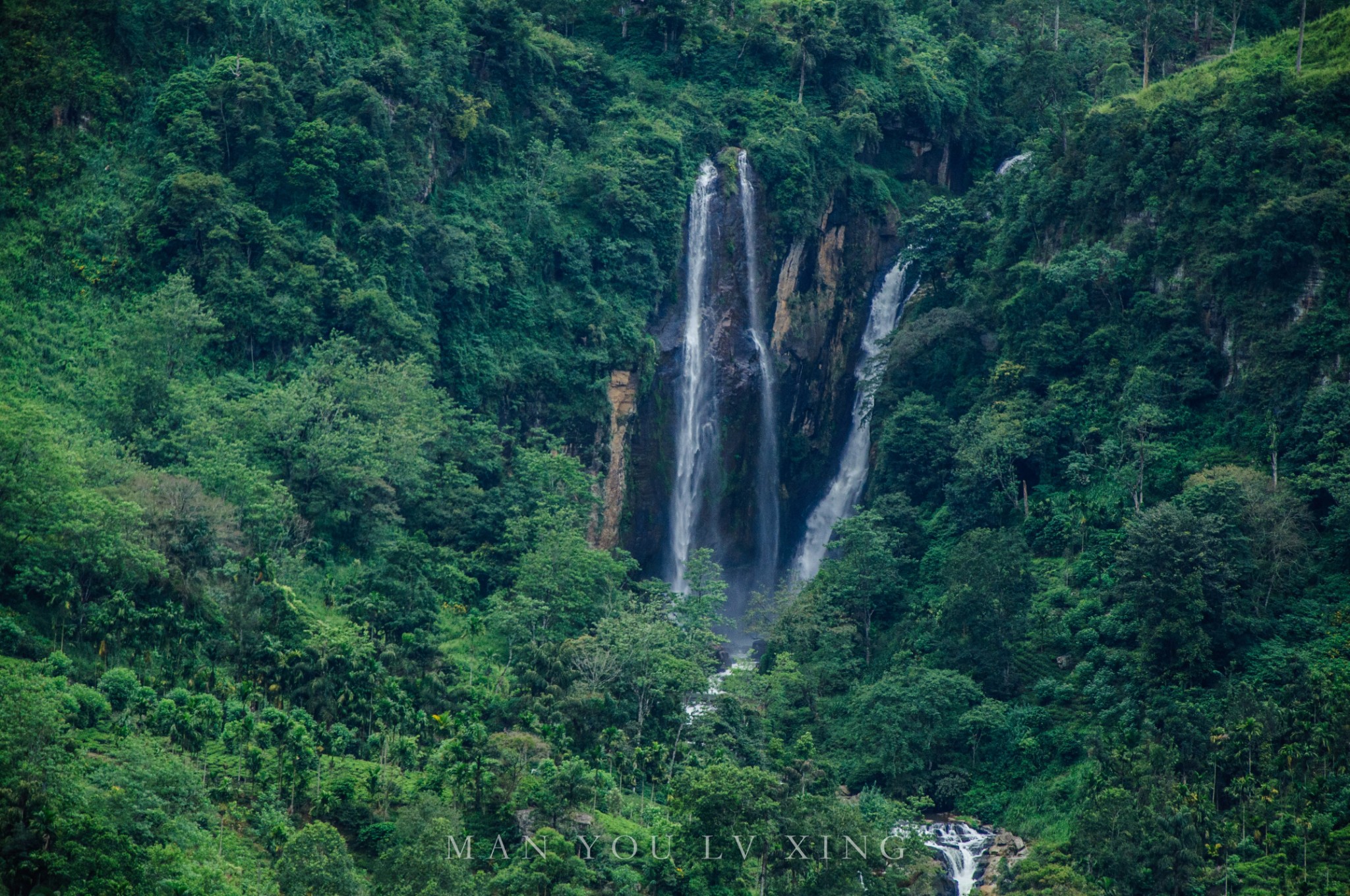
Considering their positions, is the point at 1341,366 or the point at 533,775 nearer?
the point at 533,775

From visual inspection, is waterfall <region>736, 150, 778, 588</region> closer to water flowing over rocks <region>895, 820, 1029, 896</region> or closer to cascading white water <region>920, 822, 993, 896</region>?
cascading white water <region>920, 822, 993, 896</region>

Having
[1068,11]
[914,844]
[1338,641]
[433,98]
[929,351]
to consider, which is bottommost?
[914,844]

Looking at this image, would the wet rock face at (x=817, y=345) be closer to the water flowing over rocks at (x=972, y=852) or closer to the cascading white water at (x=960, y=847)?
the cascading white water at (x=960, y=847)

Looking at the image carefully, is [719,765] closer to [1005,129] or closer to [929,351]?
→ [929,351]

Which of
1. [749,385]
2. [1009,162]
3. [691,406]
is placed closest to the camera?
[691,406]

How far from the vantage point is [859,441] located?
2138 inches

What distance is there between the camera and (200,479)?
38750 mm

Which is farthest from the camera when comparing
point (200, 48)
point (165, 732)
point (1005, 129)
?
point (1005, 129)

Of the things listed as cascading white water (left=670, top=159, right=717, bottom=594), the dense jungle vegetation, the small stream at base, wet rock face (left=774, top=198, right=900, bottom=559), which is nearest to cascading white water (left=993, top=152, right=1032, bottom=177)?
the dense jungle vegetation

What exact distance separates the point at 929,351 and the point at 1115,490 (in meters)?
8.43

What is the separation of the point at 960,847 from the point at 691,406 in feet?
61.0

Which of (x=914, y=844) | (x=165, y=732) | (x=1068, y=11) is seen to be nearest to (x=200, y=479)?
(x=165, y=732)

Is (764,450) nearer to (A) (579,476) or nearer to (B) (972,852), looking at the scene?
(A) (579,476)

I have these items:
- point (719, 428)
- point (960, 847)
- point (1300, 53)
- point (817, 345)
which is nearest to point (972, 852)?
point (960, 847)
